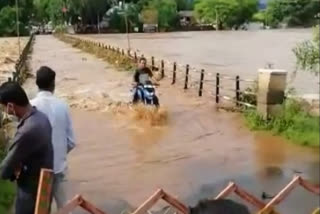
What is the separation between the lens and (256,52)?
4347 cm

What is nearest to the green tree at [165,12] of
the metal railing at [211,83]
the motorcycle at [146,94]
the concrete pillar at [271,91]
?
the metal railing at [211,83]

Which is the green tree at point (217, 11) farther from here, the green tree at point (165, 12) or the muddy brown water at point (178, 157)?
the muddy brown water at point (178, 157)

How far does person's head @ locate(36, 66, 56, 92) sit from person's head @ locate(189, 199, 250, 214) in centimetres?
290

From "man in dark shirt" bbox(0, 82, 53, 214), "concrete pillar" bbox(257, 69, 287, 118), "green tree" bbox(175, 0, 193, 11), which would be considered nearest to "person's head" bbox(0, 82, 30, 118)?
"man in dark shirt" bbox(0, 82, 53, 214)

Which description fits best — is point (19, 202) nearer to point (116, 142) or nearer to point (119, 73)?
point (116, 142)

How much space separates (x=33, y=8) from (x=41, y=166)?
261 ft

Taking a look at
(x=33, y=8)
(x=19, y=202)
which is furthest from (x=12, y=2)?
(x=19, y=202)

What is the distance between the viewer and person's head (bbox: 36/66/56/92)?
495cm

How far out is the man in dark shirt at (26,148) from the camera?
14.7 feet

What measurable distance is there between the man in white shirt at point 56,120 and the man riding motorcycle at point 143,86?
8713 millimetres

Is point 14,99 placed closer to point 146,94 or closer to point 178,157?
point 178,157

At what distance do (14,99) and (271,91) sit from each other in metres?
8.24

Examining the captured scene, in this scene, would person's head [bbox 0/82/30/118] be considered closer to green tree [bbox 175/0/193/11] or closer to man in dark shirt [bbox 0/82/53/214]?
man in dark shirt [bbox 0/82/53/214]

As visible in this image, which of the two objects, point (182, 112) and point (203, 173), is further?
point (182, 112)
